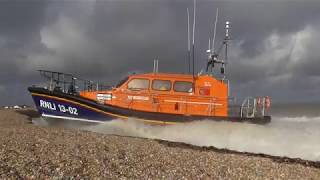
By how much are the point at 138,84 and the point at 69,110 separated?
294 cm

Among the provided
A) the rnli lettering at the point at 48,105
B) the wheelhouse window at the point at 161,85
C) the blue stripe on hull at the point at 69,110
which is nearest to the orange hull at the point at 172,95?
the wheelhouse window at the point at 161,85

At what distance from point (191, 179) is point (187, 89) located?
1045 cm

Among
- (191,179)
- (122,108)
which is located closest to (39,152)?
(191,179)

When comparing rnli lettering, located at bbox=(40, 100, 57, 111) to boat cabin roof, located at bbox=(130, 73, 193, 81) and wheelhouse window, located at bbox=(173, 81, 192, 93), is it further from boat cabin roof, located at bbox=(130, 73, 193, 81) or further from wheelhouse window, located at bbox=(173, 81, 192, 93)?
wheelhouse window, located at bbox=(173, 81, 192, 93)

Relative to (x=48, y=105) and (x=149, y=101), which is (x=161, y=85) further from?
(x=48, y=105)

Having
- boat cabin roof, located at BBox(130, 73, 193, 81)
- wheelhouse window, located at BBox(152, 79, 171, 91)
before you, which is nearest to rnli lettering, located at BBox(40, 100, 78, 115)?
boat cabin roof, located at BBox(130, 73, 193, 81)

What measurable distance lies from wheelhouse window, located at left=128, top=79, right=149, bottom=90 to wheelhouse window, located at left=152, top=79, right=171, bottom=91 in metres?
0.32

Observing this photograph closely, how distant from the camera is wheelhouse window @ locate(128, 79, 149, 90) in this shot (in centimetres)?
1812

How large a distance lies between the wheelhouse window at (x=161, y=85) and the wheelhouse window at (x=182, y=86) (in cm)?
28

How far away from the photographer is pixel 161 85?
18125 mm

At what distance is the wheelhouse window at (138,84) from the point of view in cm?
1812

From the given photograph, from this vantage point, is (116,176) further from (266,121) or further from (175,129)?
(266,121)

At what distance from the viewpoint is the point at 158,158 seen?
9602mm

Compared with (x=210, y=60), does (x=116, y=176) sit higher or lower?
lower
